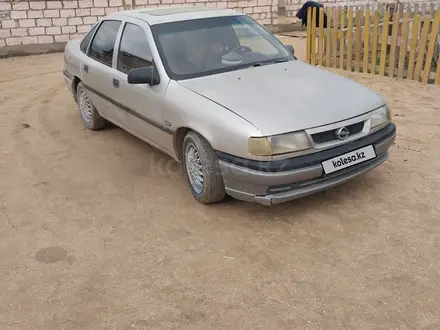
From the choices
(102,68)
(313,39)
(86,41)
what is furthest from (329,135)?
(313,39)

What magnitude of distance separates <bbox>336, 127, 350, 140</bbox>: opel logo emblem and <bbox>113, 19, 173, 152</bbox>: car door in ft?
4.90

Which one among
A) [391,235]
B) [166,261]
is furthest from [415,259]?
[166,261]

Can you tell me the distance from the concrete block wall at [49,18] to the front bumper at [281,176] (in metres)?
10.2

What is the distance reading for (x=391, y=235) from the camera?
3.45 metres

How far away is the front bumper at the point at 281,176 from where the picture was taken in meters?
3.43

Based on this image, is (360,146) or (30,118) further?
(30,118)

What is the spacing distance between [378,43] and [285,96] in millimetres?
5416

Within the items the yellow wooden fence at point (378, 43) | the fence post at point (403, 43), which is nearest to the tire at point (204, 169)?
the yellow wooden fence at point (378, 43)

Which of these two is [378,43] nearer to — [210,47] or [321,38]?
[321,38]

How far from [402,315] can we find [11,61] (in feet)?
37.2

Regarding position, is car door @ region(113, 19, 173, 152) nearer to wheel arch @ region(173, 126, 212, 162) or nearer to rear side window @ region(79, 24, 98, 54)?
wheel arch @ region(173, 126, 212, 162)

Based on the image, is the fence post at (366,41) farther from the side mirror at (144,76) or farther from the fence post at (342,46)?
the side mirror at (144,76)

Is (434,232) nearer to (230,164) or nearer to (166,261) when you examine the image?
(230,164)

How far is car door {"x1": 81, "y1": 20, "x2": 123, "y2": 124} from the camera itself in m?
5.13
